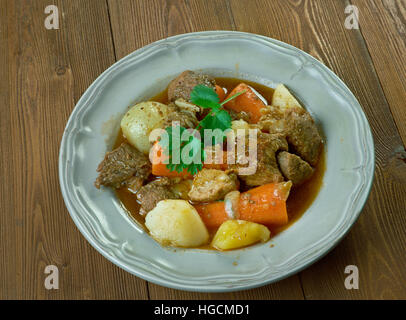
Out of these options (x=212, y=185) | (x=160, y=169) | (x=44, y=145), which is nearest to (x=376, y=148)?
(x=212, y=185)

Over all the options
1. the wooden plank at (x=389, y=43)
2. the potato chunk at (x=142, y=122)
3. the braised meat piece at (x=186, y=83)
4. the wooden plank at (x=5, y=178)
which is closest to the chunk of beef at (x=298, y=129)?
the braised meat piece at (x=186, y=83)

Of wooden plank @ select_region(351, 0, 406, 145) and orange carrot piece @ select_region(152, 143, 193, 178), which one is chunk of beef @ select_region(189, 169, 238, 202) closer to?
orange carrot piece @ select_region(152, 143, 193, 178)

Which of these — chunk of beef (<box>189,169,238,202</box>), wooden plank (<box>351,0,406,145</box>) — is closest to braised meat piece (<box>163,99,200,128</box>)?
chunk of beef (<box>189,169,238,202</box>)

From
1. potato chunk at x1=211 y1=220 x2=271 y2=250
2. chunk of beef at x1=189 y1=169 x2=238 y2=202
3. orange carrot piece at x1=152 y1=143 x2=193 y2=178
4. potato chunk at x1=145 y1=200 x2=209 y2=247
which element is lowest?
potato chunk at x1=211 y1=220 x2=271 y2=250

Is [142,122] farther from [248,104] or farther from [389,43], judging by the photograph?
[389,43]

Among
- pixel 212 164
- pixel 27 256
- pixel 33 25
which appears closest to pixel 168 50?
pixel 212 164

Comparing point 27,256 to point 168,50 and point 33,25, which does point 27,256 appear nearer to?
point 168,50

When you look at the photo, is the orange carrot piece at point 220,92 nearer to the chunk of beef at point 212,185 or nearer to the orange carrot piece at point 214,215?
the chunk of beef at point 212,185
